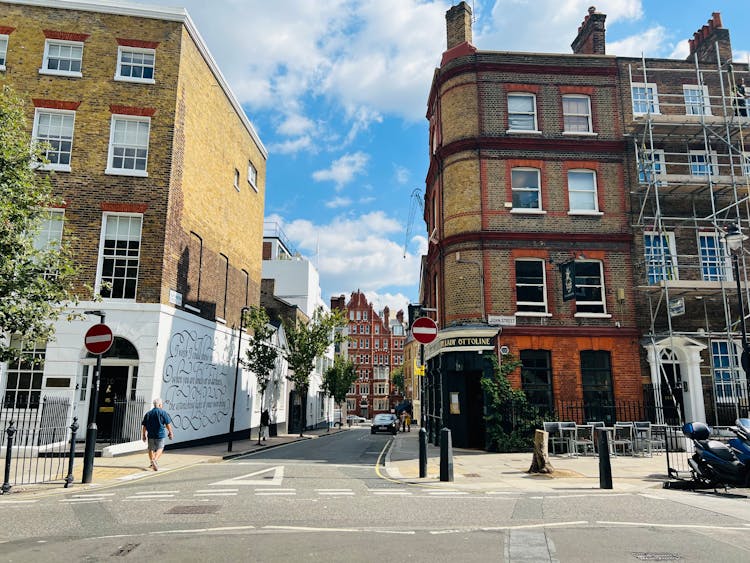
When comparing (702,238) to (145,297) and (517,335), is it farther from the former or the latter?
(145,297)

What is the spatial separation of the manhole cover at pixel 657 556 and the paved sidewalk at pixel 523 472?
5138 mm

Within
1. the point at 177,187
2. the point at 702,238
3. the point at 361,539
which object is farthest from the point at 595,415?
the point at 177,187

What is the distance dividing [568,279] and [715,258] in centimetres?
688

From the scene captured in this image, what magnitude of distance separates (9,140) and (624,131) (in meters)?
21.2

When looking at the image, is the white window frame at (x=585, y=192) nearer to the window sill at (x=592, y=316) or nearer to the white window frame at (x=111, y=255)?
the window sill at (x=592, y=316)

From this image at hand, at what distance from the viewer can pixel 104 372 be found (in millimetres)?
18922

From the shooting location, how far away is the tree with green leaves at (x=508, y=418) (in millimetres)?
19672

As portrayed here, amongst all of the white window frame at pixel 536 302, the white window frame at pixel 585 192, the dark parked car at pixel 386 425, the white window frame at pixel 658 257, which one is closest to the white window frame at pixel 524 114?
the white window frame at pixel 585 192

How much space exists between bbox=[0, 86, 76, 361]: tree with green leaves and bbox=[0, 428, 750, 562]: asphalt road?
12.4 ft

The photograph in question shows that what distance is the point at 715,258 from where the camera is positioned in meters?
22.7

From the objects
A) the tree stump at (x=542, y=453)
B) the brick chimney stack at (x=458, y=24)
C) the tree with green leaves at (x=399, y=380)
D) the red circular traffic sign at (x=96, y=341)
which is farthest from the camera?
the tree with green leaves at (x=399, y=380)

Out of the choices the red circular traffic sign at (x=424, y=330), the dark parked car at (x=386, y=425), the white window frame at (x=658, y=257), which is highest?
the white window frame at (x=658, y=257)

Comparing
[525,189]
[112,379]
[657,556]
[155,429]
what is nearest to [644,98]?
[525,189]

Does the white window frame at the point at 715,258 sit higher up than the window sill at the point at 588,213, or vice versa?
the window sill at the point at 588,213
